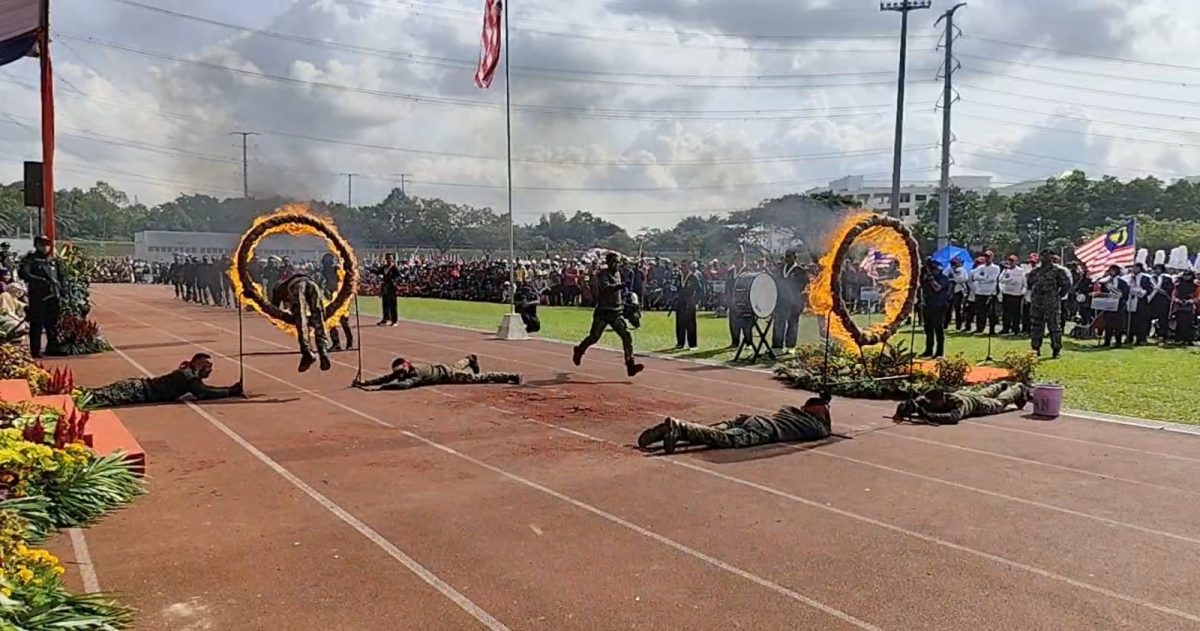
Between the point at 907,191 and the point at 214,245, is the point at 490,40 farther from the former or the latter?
the point at 907,191

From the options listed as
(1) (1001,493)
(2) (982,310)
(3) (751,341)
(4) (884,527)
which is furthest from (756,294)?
(4) (884,527)

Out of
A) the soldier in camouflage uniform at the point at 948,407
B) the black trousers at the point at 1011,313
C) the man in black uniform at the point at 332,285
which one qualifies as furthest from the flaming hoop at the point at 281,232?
the black trousers at the point at 1011,313

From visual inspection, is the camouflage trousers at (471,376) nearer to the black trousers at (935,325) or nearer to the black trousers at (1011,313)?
the black trousers at (935,325)

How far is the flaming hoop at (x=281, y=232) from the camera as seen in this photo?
1324 centimetres

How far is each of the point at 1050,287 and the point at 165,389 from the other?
14852 millimetres

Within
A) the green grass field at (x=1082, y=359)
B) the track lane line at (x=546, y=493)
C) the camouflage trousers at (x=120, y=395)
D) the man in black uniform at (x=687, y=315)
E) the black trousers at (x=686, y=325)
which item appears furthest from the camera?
the black trousers at (x=686, y=325)

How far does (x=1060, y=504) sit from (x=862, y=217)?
5.42m

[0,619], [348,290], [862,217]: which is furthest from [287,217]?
[0,619]

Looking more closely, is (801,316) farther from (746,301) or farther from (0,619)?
(0,619)

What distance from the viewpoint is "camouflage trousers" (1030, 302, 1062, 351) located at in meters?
16.8

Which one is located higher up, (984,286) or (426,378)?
(984,286)

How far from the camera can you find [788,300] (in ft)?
A: 58.1

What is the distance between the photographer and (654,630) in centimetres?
480

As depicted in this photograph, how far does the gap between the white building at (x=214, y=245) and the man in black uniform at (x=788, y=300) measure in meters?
8.52
